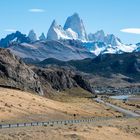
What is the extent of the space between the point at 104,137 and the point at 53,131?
1166cm

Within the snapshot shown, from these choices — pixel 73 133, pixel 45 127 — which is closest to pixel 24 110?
pixel 45 127

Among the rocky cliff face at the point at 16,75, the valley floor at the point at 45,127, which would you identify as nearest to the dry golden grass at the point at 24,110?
the valley floor at the point at 45,127

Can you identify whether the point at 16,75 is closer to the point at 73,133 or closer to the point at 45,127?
the point at 45,127

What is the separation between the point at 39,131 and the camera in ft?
247

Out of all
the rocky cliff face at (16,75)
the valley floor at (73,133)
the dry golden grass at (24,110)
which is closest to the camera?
the valley floor at (73,133)

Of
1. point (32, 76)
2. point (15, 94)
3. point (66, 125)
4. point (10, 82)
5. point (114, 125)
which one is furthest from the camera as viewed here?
point (32, 76)

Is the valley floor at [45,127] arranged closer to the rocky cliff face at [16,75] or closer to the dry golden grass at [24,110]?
the dry golden grass at [24,110]

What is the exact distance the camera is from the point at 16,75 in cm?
18512

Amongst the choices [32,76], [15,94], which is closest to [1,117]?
[15,94]

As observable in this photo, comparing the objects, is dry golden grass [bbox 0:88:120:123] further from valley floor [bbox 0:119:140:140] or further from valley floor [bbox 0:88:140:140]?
valley floor [bbox 0:119:140:140]

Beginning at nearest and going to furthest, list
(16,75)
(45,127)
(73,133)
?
(73,133), (45,127), (16,75)

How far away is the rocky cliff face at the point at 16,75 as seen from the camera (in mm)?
179250

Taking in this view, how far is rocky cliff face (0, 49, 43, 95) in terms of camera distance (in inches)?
7057

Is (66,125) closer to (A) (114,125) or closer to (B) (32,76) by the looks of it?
(A) (114,125)
